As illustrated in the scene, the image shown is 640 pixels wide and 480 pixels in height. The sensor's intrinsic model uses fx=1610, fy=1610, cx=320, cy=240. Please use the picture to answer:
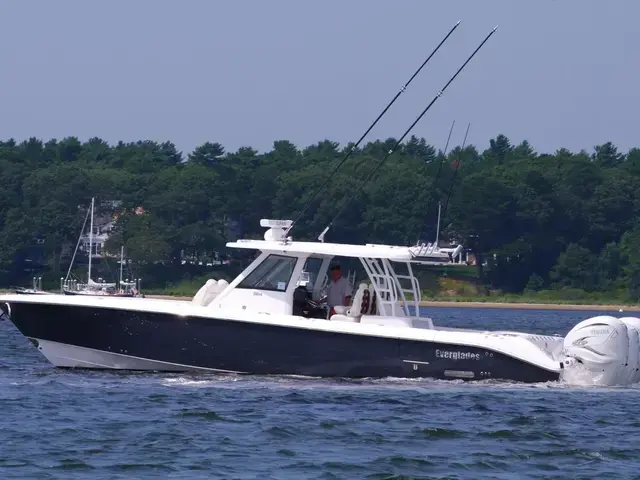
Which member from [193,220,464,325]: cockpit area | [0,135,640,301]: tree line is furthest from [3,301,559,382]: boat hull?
[0,135,640,301]: tree line

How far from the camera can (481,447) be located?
16750 mm

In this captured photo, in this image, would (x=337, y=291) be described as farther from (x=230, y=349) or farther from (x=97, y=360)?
(x=97, y=360)

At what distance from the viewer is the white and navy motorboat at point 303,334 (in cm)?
2042

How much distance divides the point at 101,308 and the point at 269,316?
7.95ft

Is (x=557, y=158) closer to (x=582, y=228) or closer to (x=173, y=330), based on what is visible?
(x=582, y=228)

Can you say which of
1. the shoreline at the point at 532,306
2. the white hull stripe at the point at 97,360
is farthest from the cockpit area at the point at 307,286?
the shoreline at the point at 532,306

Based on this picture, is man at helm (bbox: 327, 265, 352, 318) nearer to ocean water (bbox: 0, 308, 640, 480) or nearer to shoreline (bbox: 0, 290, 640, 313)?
ocean water (bbox: 0, 308, 640, 480)

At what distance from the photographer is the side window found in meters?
21.6

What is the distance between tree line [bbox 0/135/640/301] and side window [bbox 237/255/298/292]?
64.5 metres

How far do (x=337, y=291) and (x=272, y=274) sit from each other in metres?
0.93

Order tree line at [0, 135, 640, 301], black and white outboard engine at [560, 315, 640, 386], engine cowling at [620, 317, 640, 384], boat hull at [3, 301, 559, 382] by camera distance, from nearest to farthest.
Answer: black and white outboard engine at [560, 315, 640, 386] → boat hull at [3, 301, 559, 382] → engine cowling at [620, 317, 640, 384] → tree line at [0, 135, 640, 301]

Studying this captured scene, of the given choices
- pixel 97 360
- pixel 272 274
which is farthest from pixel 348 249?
pixel 97 360

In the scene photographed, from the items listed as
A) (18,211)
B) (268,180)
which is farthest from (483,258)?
(18,211)

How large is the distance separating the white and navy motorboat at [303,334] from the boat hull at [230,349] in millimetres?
13
